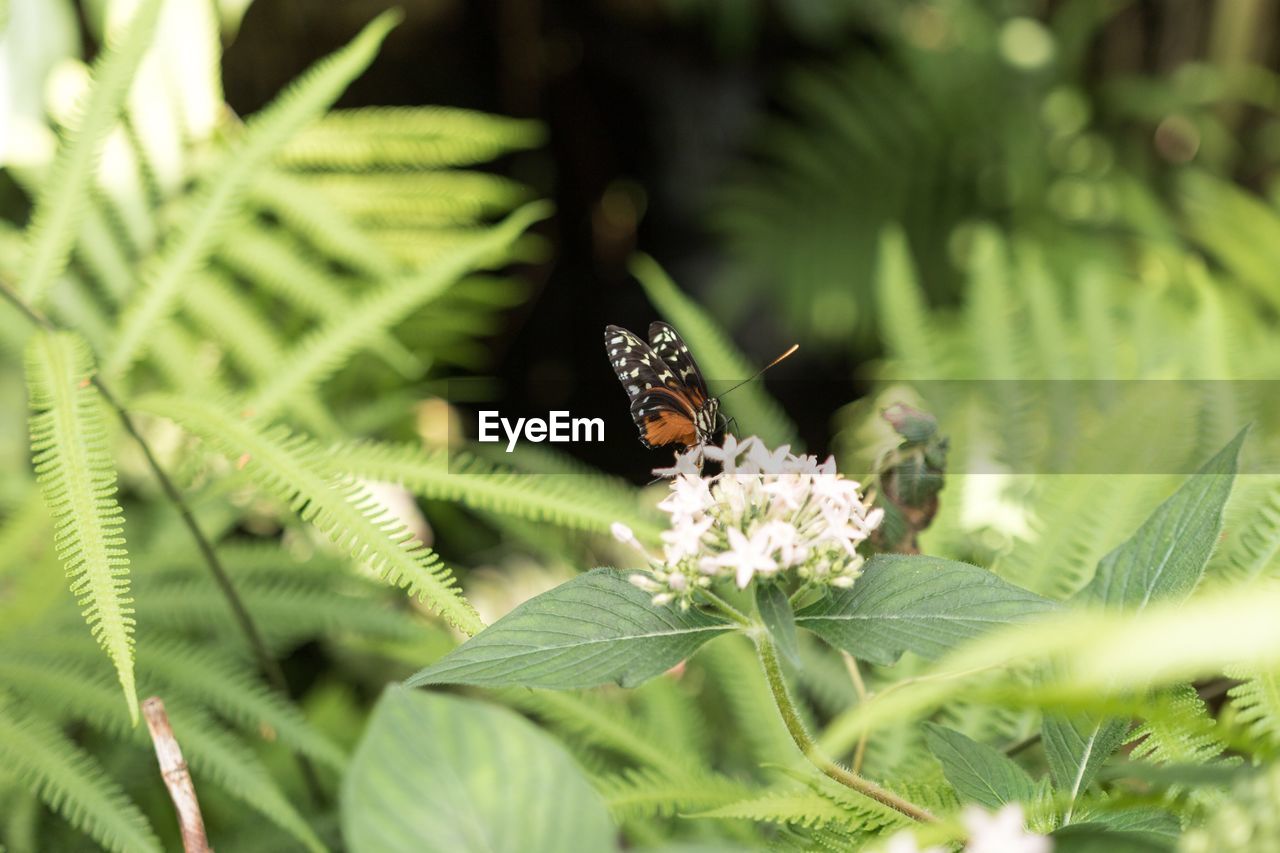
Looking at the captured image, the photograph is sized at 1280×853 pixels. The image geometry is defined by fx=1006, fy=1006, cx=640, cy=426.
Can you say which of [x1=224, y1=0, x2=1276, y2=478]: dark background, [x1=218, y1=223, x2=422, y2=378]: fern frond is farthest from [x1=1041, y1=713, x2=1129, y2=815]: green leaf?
[x1=224, y1=0, x2=1276, y2=478]: dark background

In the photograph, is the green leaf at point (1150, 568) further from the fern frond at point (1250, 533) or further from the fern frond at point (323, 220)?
the fern frond at point (323, 220)

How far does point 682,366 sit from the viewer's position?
30.5 inches

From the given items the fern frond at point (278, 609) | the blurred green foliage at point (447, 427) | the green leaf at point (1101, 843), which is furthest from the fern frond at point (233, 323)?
the green leaf at point (1101, 843)

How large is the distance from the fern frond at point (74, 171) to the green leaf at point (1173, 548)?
947mm

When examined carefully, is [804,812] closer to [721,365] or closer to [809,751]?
[809,751]

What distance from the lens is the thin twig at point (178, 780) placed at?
1.96 ft

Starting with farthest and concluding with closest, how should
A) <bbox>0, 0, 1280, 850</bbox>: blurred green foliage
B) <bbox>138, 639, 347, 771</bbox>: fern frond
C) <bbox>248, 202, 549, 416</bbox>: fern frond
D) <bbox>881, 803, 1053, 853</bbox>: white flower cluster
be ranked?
<bbox>248, 202, 549, 416</bbox>: fern frond
<bbox>138, 639, 347, 771</bbox>: fern frond
<bbox>0, 0, 1280, 850</bbox>: blurred green foliage
<bbox>881, 803, 1053, 853</bbox>: white flower cluster

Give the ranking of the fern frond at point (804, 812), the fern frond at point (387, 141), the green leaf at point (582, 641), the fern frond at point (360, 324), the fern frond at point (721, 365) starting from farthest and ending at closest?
the fern frond at point (387, 141)
the fern frond at point (721, 365)
the fern frond at point (360, 324)
the fern frond at point (804, 812)
the green leaf at point (582, 641)

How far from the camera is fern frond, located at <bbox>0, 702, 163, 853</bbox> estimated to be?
2.60 ft

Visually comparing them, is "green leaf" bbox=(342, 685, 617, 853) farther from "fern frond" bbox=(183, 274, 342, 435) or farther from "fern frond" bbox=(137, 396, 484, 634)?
"fern frond" bbox=(183, 274, 342, 435)

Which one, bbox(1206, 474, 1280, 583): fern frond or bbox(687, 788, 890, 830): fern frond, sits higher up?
bbox(1206, 474, 1280, 583): fern frond

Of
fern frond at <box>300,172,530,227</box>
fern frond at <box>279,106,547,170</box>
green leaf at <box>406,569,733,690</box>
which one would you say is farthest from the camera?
fern frond at <box>300,172,530,227</box>

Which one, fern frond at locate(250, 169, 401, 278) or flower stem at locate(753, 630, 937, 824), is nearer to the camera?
flower stem at locate(753, 630, 937, 824)

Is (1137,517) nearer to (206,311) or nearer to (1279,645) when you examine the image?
(1279,645)
